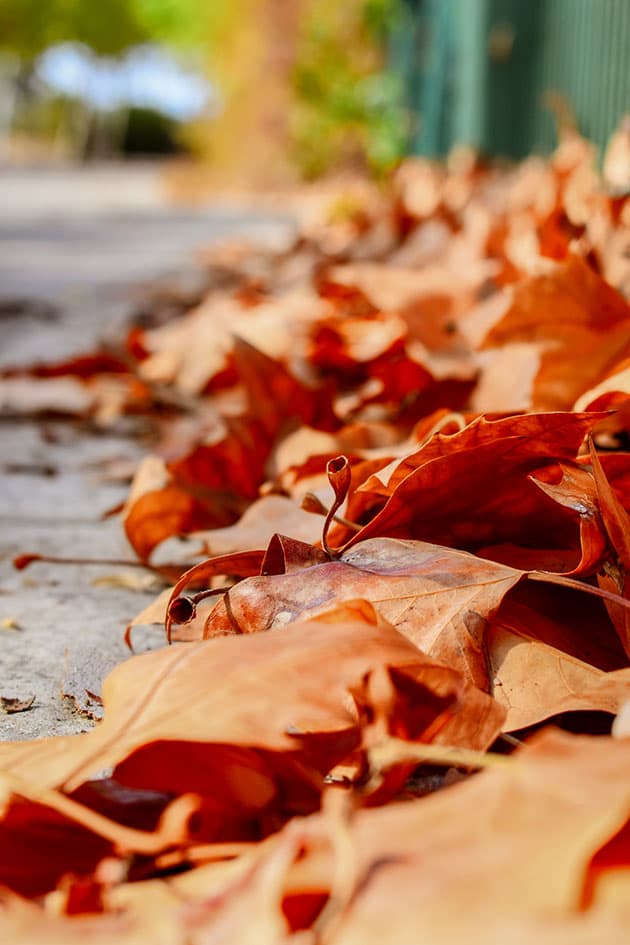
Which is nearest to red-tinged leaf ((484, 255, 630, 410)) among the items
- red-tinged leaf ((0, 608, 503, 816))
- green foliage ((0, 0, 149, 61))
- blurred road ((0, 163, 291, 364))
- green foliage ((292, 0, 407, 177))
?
red-tinged leaf ((0, 608, 503, 816))

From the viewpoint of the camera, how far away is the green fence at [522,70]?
115 inches

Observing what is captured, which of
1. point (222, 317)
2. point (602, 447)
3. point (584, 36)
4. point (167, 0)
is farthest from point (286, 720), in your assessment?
point (167, 0)

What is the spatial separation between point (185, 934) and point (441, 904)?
0.10 metres

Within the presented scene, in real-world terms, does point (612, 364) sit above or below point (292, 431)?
above

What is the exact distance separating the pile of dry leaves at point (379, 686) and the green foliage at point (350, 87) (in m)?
7.65

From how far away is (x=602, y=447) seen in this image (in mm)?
1103

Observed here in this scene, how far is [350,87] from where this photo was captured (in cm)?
1078

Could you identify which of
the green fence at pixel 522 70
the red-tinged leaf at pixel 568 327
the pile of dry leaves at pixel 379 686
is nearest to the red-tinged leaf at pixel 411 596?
the pile of dry leaves at pixel 379 686

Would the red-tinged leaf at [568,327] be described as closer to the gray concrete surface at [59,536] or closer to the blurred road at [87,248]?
the gray concrete surface at [59,536]

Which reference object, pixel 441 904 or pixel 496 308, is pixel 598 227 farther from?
pixel 441 904

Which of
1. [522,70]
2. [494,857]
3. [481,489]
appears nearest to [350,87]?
[522,70]

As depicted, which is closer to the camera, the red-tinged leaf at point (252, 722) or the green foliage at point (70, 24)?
the red-tinged leaf at point (252, 722)

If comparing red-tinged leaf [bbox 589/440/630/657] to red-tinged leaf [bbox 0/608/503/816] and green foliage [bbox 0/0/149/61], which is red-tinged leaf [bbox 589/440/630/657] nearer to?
red-tinged leaf [bbox 0/608/503/816]

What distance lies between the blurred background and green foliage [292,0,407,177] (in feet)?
0.06
